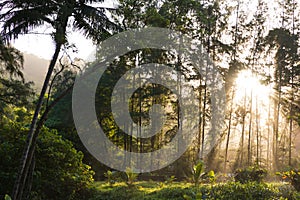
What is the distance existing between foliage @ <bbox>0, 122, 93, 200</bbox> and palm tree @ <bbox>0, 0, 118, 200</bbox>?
1192mm

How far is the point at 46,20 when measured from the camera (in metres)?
8.50

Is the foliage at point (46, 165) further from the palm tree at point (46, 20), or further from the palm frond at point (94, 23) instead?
the palm frond at point (94, 23)

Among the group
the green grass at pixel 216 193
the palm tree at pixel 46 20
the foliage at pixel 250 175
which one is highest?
the palm tree at pixel 46 20

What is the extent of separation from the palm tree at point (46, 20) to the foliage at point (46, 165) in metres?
1.19

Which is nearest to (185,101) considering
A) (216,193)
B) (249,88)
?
(249,88)

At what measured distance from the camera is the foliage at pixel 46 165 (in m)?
9.52

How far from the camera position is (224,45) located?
1692 centimetres

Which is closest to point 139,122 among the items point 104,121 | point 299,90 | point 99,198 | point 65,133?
point 104,121

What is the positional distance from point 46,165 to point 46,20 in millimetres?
4383

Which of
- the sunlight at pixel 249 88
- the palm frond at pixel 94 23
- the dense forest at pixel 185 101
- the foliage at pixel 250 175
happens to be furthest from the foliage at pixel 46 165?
the sunlight at pixel 249 88

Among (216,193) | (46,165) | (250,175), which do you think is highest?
(46,165)

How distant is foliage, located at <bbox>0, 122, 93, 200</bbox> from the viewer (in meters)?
9.52

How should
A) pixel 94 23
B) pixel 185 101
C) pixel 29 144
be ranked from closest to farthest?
pixel 29 144
pixel 94 23
pixel 185 101

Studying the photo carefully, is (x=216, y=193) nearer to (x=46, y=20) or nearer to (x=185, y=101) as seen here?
(x=46, y=20)
